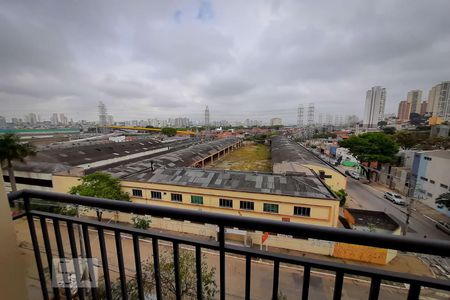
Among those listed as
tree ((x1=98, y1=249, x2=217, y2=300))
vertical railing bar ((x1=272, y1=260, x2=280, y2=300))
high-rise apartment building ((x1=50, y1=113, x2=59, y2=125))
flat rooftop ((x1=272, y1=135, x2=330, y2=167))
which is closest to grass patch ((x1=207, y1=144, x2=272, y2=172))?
flat rooftop ((x1=272, y1=135, x2=330, y2=167))

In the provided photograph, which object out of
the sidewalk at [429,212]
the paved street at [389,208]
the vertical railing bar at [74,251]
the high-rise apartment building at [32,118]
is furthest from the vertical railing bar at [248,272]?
the high-rise apartment building at [32,118]

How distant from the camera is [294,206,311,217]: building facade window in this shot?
8188mm

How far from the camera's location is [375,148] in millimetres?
18266

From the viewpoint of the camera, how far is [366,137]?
19328 millimetres

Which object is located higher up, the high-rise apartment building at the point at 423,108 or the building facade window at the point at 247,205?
the high-rise apartment building at the point at 423,108

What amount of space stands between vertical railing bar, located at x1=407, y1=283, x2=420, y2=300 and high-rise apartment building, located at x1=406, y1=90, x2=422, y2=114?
78.0 meters

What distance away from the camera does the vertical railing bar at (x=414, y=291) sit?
2.85 ft

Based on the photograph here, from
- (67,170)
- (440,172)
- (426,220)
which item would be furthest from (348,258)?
(67,170)

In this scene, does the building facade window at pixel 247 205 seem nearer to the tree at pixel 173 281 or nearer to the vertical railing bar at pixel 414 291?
the tree at pixel 173 281

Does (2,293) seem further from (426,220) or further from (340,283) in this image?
(426,220)

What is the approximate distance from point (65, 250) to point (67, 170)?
44.0 ft

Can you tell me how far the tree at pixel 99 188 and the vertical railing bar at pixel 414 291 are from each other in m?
9.42

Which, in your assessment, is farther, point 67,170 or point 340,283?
point 67,170

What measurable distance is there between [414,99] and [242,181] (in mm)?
76473
